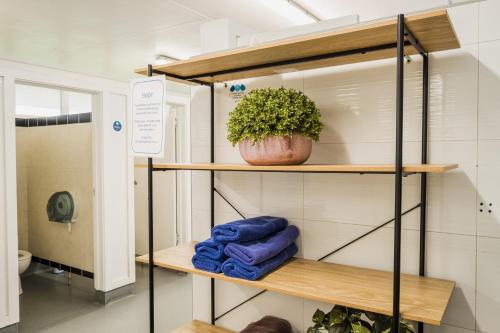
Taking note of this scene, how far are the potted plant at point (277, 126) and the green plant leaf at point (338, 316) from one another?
1.84 ft

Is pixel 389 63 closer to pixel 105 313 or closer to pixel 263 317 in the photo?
pixel 263 317

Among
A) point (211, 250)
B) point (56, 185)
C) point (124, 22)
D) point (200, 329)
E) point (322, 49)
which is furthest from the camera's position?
point (56, 185)

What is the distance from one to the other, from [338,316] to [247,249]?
40 cm

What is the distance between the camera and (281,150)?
1423 mm

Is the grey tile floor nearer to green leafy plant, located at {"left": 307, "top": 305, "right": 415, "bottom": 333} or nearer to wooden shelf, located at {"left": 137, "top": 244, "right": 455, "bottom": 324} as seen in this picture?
wooden shelf, located at {"left": 137, "top": 244, "right": 455, "bottom": 324}

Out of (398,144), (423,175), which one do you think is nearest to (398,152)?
(398,144)

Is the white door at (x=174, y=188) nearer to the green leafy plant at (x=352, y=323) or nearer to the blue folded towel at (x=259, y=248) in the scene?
the blue folded towel at (x=259, y=248)

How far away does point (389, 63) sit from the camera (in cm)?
151

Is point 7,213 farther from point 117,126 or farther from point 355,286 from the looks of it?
point 355,286

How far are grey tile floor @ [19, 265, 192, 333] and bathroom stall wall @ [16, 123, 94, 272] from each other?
1.08 ft

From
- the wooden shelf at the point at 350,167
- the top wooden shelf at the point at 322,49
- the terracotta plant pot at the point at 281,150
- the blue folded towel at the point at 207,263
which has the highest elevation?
the top wooden shelf at the point at 322,49

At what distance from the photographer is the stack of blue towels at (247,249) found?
1448mm

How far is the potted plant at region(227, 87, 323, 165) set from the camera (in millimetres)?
1415

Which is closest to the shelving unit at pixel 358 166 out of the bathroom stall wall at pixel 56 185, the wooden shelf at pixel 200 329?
the wooden shelf at pixel 200 329
